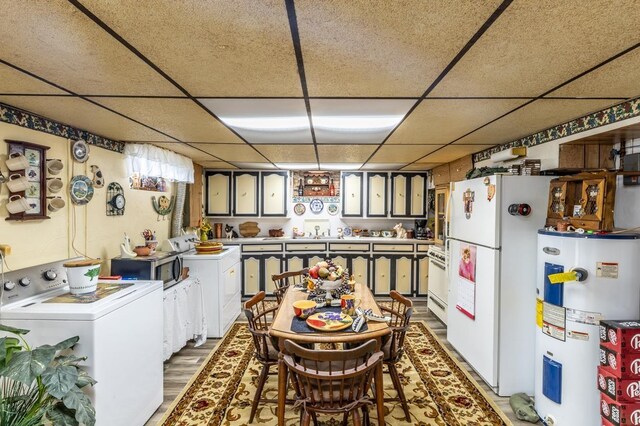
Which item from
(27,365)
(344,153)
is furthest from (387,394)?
(344,153)

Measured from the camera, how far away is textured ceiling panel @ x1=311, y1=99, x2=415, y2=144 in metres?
2.08

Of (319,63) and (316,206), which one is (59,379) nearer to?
(319,63)

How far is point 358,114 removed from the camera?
2332 mm

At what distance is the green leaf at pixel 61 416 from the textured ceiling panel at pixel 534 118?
3.10m

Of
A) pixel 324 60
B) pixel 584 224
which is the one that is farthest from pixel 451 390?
pixel 324 60

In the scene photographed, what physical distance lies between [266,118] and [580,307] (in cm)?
249

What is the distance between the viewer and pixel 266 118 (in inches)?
97.3

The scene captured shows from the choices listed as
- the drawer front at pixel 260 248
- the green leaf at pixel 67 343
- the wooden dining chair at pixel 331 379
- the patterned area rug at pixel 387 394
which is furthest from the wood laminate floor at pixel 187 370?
the drawer front at pixel 260 248

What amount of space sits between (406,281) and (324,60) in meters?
4.60

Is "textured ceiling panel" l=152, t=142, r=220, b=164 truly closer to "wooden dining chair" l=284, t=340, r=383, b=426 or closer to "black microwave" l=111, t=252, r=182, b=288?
"black microwave" l=111, t=252, r=182, b=288

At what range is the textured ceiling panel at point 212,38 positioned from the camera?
1.10 m

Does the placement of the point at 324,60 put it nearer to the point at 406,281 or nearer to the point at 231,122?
the point at 231,122

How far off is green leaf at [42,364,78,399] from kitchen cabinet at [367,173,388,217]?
4772 millimetres

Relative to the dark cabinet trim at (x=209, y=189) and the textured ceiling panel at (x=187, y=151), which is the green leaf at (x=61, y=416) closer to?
the textured ceiling panel at (x=187, y=151)
